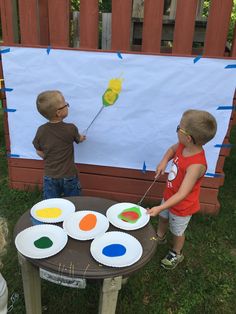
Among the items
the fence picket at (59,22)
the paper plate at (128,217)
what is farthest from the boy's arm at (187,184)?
the fence picket at (59,22)

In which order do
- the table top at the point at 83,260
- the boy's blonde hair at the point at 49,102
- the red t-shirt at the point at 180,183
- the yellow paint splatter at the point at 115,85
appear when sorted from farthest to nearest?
the yellow paint splatter at the point at 115,85 → the boy's blonde hair at the point at 49,102 → the red t-shirt at the point at 180,183 → the table top at the point at 83,260

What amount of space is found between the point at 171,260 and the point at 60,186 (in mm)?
1115

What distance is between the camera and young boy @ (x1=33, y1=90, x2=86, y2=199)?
2.42m

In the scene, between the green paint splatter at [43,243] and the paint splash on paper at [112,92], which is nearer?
the green paint splatter at [43,243]

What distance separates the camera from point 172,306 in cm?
234

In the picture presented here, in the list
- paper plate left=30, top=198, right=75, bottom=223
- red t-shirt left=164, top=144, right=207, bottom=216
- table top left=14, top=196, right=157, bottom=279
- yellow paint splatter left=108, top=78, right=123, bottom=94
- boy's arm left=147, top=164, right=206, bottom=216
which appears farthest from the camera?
yellow paint splatter left=108, top=78, right=123, bottom=94

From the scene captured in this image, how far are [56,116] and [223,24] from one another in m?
1.52

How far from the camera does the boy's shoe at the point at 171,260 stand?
2.63 m

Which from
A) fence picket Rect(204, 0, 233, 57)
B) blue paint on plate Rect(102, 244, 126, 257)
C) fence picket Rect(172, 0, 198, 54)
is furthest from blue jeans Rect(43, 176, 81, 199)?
fence picket Rect(204, 0, 233, 57)

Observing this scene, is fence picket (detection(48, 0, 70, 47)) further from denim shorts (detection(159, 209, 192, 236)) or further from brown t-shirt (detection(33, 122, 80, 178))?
denim shorts (detection(159, 209, 192, 236))

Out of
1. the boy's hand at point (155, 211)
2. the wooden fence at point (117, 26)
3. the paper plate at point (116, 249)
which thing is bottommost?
the paper plate at point (116, 249)

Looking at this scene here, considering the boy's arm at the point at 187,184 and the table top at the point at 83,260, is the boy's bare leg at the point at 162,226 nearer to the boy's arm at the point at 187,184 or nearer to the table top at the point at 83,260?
the boy's arm at the point at 187,184

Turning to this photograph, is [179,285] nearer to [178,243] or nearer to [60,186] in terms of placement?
[178,243]

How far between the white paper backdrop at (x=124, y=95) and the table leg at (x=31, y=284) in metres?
1.49
